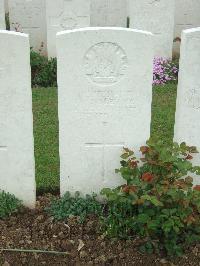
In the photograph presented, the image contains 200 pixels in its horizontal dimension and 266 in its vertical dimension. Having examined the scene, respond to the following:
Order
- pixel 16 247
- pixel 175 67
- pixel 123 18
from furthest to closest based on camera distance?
1. pixel 123 18
2. pixel 175 67
3. pixel 16 247

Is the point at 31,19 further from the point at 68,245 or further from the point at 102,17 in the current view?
the point at 68,245

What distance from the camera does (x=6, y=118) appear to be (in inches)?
151

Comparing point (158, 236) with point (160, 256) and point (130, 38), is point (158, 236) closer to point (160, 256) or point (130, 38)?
point (160, 256)

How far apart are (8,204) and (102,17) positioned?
6142mm

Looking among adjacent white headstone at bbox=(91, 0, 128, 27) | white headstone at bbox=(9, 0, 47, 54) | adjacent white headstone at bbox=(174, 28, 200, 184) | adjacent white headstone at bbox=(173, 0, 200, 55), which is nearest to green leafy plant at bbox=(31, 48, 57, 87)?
white headstone at bbox=(9, 0, 47, 54)

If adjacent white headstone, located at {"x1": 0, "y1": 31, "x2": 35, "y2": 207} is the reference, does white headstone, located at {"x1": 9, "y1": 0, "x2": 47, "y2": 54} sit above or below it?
above

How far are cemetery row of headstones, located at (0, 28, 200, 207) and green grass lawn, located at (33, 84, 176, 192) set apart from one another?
0.62 meters

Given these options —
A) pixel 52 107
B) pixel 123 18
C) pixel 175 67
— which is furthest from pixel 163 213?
pixel 123 18

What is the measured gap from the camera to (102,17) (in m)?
9.35

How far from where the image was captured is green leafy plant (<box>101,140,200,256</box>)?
11.2 ft

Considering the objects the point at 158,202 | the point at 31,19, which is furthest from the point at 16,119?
the point at 31,19

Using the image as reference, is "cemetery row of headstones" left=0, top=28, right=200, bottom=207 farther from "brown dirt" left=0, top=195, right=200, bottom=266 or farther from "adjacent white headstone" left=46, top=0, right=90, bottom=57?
"adjacent white headstone" left=46, top=0, right=90, bottom=57

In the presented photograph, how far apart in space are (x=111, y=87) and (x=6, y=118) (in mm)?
898

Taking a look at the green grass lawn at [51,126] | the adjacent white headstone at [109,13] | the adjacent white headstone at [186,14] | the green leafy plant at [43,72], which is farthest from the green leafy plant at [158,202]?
the adjacent white headstone at [186,14]
